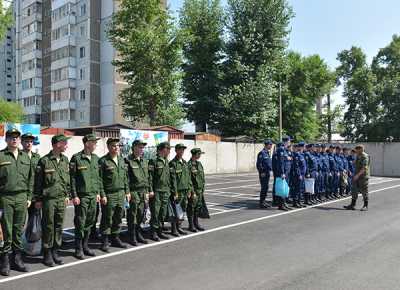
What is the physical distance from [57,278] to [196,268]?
1.90 meters

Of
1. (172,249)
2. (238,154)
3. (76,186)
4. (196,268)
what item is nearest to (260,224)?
(172,249)

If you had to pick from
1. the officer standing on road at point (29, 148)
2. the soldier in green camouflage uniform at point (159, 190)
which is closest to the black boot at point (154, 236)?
the soldier in green camouflage uniform at point (159, 190)

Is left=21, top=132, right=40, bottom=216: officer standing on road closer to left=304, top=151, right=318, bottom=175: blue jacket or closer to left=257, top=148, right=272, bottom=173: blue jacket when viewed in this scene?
left=257, top=148, right=272, bottom=173: blue jacket

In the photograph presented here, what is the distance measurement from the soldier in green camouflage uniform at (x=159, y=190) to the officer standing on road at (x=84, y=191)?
4.60 ft

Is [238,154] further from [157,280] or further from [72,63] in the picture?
[72,63]

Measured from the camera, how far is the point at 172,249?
24.3 ft

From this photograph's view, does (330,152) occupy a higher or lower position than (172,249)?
higher

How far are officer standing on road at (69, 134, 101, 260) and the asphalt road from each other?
32cm

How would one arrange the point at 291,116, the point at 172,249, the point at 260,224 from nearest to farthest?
1. the point at 172,249
2. the point at 260,224
3. the point at 291,116

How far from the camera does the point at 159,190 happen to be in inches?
324

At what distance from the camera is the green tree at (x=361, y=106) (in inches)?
1636

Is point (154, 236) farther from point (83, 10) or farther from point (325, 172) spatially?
point (83, 10)

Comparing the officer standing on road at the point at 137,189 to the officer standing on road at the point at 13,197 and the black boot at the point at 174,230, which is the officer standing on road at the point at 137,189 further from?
the officer standing on road at the point at 13,197

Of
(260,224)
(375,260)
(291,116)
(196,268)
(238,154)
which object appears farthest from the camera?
(291,116)
